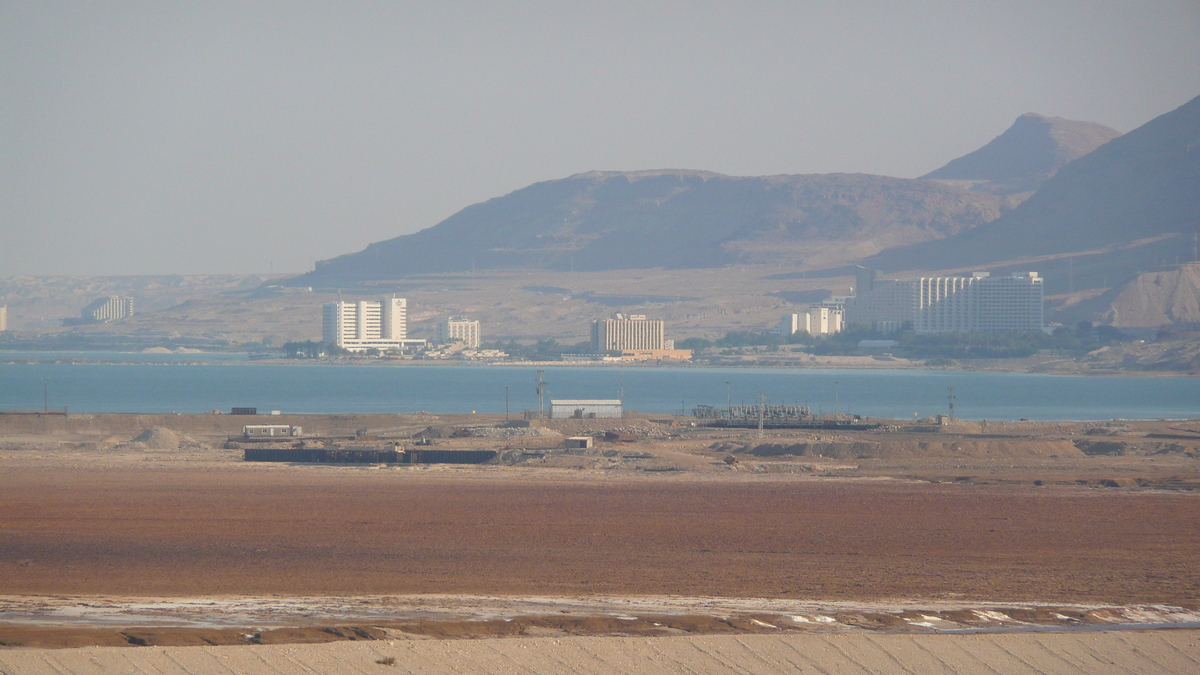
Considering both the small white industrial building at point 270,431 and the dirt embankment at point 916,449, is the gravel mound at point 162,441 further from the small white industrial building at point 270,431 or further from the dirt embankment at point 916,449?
the dirt embankment at point 916,449

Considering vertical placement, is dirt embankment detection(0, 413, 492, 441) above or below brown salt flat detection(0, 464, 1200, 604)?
below

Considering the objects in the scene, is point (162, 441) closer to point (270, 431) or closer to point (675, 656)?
point (270, 431)

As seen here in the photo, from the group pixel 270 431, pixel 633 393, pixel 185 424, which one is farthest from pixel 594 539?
pixel 633 393

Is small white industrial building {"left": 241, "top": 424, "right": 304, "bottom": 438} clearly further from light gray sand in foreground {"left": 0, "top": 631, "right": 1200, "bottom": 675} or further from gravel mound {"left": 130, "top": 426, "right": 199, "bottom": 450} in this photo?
light gray sand in foreground {"left": 0, "top": 631, "right": 1200, "bottom": 675}

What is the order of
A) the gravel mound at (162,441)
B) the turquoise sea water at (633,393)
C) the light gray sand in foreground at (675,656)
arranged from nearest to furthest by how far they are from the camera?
1. the light gray sand in foreground at (675,656)
2. the gravel mound at (162,441)
3. the turquoise sea water at (633,393)

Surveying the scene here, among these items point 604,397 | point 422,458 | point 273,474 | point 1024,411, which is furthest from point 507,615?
point 604,397

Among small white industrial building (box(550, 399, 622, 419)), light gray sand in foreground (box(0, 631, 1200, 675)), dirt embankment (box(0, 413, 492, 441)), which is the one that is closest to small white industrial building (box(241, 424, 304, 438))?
dirt embankment (box(0, 413, 492, 441))

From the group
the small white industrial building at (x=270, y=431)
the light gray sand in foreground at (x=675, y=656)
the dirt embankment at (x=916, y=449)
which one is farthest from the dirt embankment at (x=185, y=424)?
the light gray sand in foreground at (x=675, y=656)

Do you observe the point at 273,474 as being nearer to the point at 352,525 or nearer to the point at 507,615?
the point at 352,525
